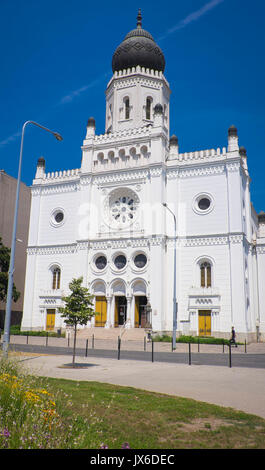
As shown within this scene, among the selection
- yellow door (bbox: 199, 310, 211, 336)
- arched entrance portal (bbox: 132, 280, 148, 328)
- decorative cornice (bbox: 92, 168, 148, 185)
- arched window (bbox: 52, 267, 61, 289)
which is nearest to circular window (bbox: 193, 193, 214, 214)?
decorative cornice (bbox: 92, 168, 148, 185)

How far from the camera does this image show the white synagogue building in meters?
38.4

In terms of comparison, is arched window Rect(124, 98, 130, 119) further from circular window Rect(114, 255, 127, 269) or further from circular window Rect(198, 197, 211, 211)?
circular window Rect(114, 255, 127, 269)

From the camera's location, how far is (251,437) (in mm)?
6559

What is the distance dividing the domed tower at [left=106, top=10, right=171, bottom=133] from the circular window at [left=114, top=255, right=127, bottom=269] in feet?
53.9

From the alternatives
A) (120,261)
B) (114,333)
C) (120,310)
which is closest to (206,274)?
(120,261)

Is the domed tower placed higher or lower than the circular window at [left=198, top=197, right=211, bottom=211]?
higher

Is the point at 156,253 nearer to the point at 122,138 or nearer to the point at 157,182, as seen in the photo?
the point at 157,182

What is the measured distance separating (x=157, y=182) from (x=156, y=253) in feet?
25.4

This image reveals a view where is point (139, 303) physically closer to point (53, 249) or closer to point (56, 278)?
point (56, 278)

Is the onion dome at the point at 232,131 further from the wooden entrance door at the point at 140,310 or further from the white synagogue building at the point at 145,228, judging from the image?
the wooden entrance door at the point at 140,310

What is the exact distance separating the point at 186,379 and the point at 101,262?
1212 inches

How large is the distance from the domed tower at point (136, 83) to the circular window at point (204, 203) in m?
12.9

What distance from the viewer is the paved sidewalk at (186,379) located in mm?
9992
